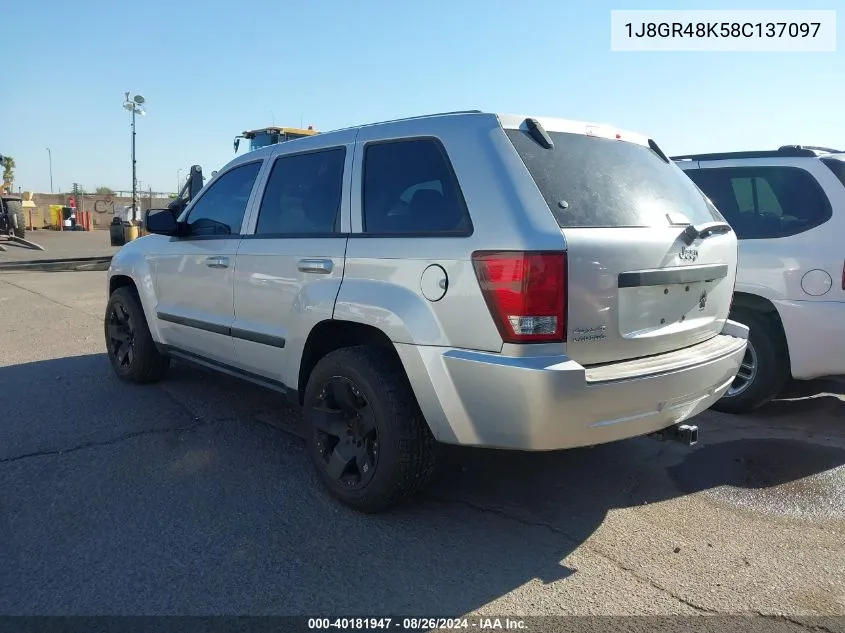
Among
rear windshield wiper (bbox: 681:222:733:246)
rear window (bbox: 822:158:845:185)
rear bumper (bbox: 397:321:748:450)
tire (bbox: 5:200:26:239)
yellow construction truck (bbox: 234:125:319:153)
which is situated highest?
yellow construction truck (bbox: 234:125:319:153)

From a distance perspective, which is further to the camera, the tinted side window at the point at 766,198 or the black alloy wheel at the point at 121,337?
the black alloy wheel at the point at 121,337

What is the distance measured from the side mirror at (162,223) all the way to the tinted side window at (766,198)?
4019mm

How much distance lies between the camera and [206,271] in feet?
14.8

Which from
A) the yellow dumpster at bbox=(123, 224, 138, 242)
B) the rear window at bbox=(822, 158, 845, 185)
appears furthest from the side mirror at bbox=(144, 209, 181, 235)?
the yellow dumpster at bbox=(123, 224, 138, 242)

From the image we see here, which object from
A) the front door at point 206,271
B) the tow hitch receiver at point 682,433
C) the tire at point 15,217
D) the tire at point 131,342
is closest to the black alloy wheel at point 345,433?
the front door at point 206,271

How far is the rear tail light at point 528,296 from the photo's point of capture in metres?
2.70

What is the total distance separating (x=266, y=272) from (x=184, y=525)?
4.81 ft

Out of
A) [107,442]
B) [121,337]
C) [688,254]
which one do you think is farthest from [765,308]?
[121,337]

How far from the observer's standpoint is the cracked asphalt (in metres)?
2.68

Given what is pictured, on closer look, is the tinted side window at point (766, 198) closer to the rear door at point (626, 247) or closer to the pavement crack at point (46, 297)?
the rear door at point (626, 247)

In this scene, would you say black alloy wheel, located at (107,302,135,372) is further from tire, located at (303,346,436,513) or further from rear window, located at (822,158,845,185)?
rear window, located at (822,158,845,185)

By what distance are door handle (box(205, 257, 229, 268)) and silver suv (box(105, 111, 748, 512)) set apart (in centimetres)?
20

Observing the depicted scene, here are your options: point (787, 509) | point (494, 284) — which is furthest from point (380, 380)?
point (787, 509)

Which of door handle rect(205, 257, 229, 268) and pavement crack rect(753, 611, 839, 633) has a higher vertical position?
door handle rect(205, 257, 229, 268)
